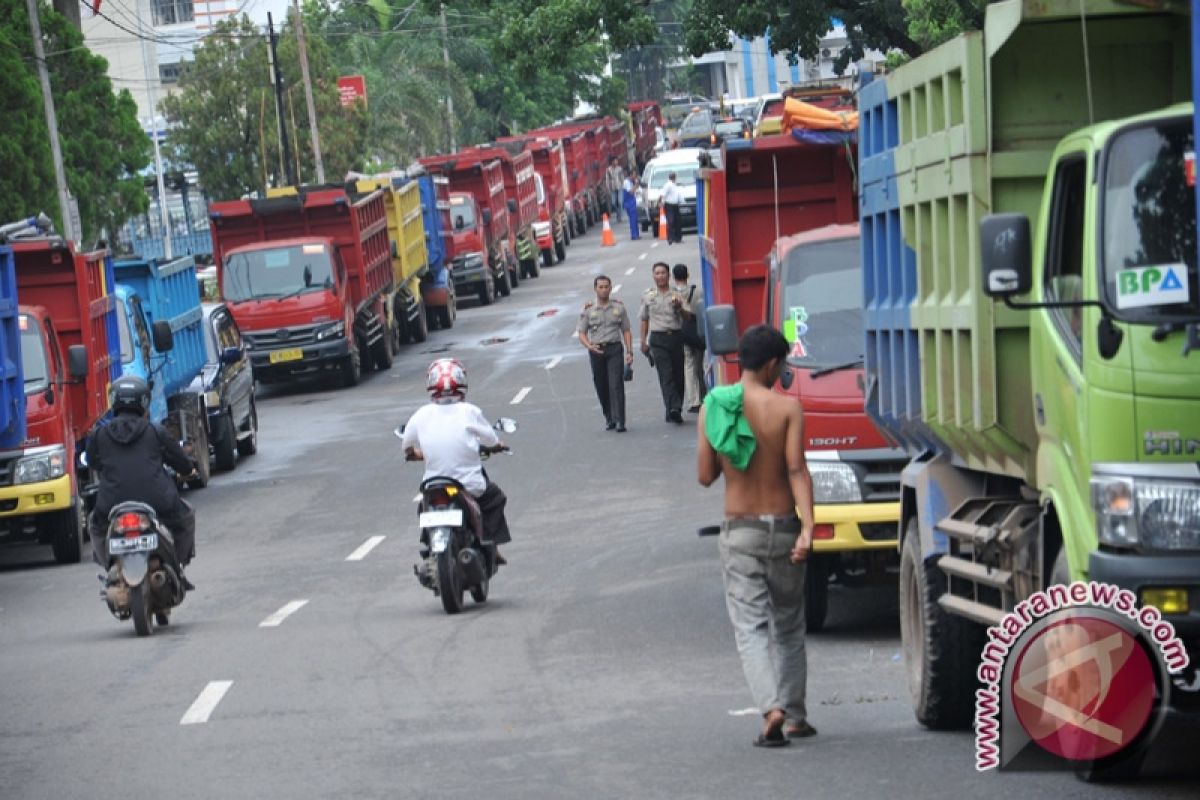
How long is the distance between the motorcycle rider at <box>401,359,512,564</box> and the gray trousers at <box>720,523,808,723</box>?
536 cm

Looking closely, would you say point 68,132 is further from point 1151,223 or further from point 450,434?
point 1151,223

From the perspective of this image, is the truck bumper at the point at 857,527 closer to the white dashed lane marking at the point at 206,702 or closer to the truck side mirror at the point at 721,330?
the truck side mirror at the point at 721,330

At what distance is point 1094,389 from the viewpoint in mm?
7613

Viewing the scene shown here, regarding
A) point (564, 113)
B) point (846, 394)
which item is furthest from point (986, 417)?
point (564, 113)

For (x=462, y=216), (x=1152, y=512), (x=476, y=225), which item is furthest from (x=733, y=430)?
(x=476, y=225)

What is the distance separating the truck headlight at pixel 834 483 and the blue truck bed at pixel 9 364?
8792 mm

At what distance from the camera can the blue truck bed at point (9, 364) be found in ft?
63.9

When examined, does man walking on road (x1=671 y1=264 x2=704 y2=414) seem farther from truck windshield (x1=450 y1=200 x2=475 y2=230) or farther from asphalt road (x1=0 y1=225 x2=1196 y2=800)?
truck windshield (x1=450 y1=200 x2=475 y2=230)

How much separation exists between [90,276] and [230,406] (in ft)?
15.1

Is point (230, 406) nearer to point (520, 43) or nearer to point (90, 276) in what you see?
point (90, 276)

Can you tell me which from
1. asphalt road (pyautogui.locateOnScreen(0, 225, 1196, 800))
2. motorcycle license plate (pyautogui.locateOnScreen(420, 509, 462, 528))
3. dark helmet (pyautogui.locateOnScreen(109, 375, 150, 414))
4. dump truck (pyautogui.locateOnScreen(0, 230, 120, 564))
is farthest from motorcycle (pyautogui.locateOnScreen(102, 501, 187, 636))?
dump truck (pyautogui.locateOnScreen(0, 230, 120, 564))

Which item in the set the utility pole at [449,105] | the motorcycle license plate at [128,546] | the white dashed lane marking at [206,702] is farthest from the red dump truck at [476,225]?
the white dashed lane marking at [206,702]

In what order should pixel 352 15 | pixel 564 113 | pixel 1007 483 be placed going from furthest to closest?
pixel 564 113, pixel 352 15, pixel 1007 483

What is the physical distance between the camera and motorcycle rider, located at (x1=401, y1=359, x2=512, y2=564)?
14.8 metres
